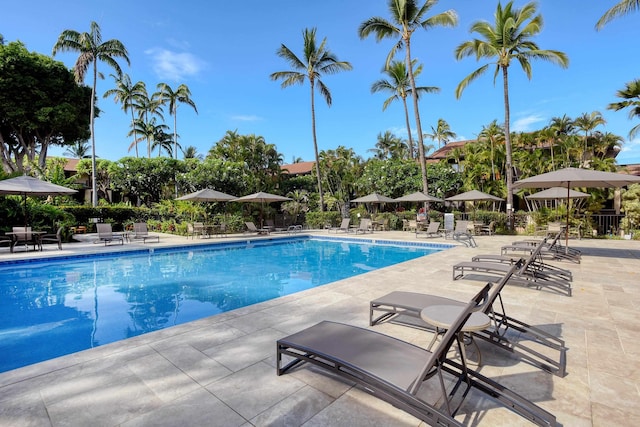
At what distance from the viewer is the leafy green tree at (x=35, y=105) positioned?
818 inches

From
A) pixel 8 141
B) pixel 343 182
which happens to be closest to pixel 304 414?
pixel 343 182

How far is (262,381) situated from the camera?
9.05 feet

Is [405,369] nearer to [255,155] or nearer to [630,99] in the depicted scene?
[630,99]

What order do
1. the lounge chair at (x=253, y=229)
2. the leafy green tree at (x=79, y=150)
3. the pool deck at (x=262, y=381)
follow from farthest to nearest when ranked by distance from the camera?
the leafy green tree at (x=79, y=150), the lounge chair at (x=253, y=229), the pool deck at (x=262, y=381)

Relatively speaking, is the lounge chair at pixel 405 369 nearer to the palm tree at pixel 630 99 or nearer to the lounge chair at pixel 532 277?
the lounge chair at pixel 532 277

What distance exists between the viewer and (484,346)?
346 cm

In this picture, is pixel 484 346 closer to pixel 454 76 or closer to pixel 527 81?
pixel 527 81

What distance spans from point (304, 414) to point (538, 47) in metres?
20.0

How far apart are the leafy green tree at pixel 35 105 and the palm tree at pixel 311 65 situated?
52.0ft

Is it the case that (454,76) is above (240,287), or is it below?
above

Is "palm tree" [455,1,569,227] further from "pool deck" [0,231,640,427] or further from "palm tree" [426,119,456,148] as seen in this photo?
"palm tree" [426,119,456,148]

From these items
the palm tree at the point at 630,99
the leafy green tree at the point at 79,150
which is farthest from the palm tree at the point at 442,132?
the leafy green tree at the point at 79,150

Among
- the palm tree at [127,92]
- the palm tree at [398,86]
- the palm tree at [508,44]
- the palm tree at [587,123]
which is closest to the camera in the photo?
the palm tree at [508,44]

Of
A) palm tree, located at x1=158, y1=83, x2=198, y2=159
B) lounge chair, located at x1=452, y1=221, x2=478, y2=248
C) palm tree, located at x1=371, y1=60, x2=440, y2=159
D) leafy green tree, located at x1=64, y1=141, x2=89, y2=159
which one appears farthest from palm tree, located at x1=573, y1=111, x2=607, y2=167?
leafy green tree, located at x1=64, y1=141, x2=89, y2=159
